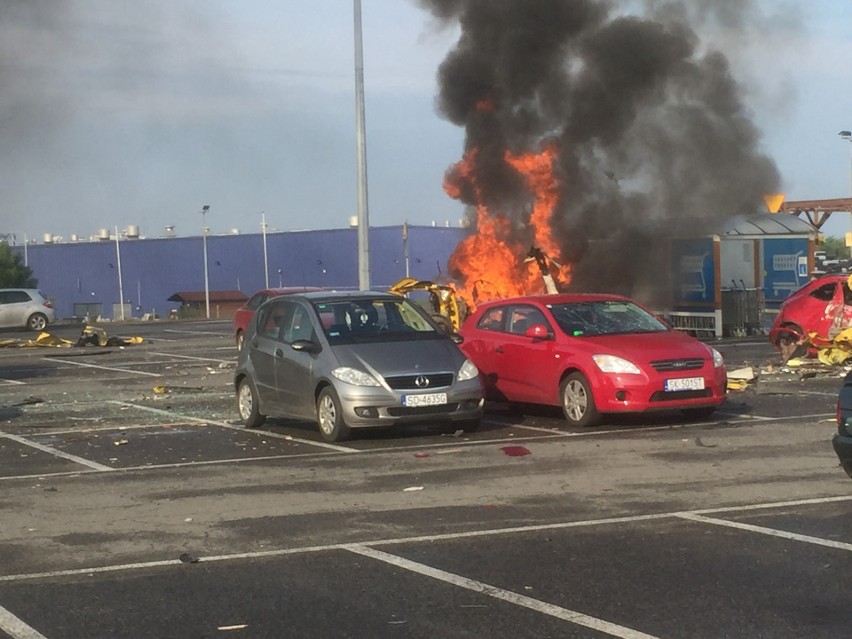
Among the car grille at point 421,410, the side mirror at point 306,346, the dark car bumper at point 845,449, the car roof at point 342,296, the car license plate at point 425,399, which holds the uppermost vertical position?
the car roof at point 342,296

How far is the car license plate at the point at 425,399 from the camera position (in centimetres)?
1232

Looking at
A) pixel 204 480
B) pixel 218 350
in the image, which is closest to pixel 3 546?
pixel 204 480

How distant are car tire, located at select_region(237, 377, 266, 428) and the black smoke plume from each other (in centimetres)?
1905

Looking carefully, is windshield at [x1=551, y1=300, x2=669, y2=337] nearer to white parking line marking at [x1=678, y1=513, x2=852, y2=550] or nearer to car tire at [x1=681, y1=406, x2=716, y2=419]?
car tire at [x1=681, y1=406, x2=716, y2=419]

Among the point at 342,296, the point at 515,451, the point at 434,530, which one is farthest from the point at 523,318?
the point at 434,530

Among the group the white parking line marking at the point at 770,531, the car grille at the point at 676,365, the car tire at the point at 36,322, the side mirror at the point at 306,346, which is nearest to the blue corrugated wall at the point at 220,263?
the car tire at the point at 36,322

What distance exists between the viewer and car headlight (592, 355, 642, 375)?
12.9 metres

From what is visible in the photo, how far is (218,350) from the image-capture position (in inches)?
1198

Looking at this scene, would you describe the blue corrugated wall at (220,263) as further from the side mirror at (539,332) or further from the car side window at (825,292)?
the side mirror at (539,332)

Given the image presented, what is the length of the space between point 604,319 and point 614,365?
A: 134cm

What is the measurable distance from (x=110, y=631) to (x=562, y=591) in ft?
7.38

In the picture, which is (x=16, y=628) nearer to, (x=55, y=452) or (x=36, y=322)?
(x=55, y=452)

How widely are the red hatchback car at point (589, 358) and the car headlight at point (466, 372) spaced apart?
3.88 ft

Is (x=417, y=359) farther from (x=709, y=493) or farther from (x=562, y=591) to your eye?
(x=562, y=591)
